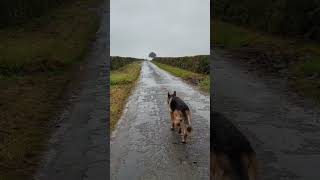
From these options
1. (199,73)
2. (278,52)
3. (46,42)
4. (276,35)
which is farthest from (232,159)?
(199,73)

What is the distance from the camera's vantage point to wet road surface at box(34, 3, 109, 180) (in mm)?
7535

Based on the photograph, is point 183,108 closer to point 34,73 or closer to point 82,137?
point 82,137

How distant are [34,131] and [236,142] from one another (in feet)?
18.4

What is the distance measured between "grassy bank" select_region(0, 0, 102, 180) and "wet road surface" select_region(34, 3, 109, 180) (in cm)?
26

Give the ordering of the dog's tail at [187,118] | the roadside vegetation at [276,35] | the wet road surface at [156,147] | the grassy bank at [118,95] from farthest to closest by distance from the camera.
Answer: the roadside vegetation at [276,35]
the grassy bank at [118,95]
the dog's tail at [187,118]
the wet road surface at [156,147]

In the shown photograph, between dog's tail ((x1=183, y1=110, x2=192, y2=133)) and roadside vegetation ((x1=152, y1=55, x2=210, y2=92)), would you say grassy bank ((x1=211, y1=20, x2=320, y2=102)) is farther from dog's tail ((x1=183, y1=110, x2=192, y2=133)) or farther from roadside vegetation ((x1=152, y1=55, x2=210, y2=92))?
dog's tail ((x1=183, y1=110, x2=192, y2=133))

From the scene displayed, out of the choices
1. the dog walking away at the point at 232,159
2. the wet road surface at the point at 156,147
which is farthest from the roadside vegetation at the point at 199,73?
the dog walking away at the point at 232,159

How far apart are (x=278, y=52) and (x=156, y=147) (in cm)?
868

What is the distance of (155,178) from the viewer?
7113 mm

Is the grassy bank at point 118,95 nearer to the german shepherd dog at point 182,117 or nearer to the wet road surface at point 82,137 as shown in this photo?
the wet road surface at point 82,137

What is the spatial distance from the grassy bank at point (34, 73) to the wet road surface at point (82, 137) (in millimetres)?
261

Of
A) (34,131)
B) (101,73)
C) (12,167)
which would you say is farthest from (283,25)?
(12,167)

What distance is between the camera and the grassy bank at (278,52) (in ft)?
42.0

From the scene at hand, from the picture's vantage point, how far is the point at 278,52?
53.0ft
